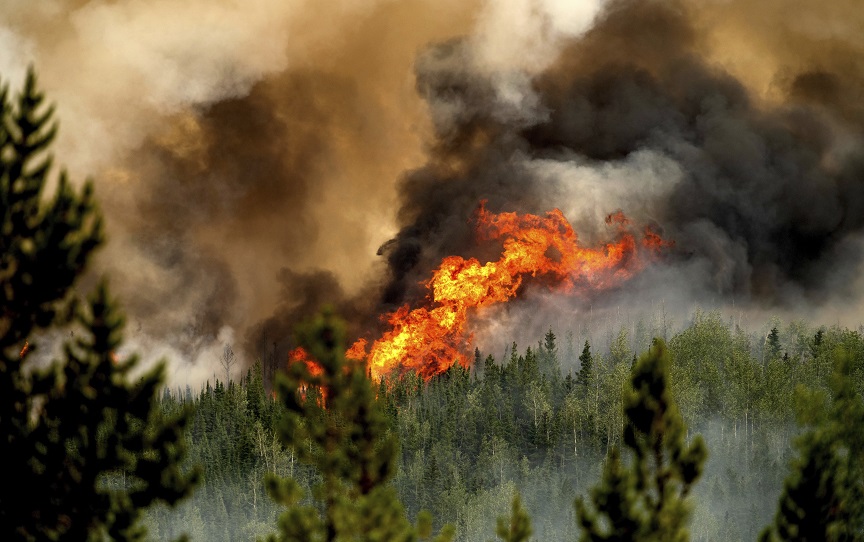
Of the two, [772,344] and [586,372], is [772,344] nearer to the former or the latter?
[772,344]

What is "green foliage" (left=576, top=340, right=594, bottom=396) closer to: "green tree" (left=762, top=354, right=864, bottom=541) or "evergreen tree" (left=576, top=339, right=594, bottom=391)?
"evergreen tree" (left=576, top=339, right=594, bottom=391)

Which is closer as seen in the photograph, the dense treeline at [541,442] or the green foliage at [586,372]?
the dense treeline at [541,442]

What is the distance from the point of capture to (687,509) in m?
39.6

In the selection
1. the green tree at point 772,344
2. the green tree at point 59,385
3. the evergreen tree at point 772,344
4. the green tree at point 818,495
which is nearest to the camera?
the green tree at point 59,385

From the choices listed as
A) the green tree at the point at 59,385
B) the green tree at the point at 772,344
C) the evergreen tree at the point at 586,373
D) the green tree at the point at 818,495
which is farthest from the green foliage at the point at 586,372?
the green tree at the point at 59,385

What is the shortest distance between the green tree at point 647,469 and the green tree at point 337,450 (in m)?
10.6

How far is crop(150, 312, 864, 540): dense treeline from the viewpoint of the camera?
128 metres

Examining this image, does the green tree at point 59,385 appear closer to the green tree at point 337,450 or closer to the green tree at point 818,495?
the green tree at point 337,450

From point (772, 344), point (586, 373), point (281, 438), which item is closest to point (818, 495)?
point (281, 438)

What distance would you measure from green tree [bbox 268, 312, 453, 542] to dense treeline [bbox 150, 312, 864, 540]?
90735 millimetres

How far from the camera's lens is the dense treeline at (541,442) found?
128 metres

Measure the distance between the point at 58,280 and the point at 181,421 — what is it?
398 cm

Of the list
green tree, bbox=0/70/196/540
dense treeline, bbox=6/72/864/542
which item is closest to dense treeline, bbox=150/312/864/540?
dense treeline, bbox=6/72/864/542

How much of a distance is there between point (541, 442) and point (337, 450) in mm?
126159
